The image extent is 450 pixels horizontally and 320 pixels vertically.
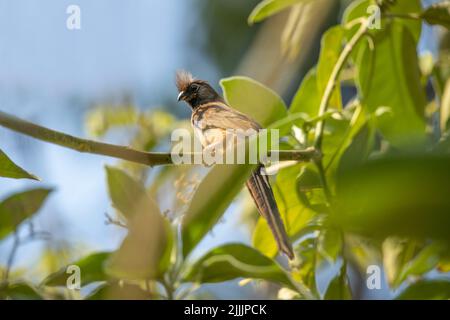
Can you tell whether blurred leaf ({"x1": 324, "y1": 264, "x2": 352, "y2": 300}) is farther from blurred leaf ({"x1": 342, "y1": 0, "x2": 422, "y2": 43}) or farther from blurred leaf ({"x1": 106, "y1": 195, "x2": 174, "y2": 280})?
blurred leaf ({"x1": 342, "y1": 0, "x2": 422, "y2": 43})

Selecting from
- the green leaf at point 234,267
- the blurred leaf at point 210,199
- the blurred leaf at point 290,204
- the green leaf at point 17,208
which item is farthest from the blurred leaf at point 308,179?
the green leaf at point 17,208

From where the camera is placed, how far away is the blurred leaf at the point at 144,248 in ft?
3.22

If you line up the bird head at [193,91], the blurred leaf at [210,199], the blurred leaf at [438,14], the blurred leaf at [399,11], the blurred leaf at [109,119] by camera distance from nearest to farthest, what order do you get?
the blurred leaf at [210,199] < the blurred leaf at [438,14] < the blurred leaf at [399,11] < the blurred leaf at [109,119] < the bird head at [193,91]

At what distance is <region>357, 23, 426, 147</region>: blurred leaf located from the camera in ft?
5.88

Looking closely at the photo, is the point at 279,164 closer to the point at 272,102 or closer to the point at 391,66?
the point at 272,102

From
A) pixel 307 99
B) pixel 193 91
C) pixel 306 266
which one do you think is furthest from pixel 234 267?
pixel 193 91

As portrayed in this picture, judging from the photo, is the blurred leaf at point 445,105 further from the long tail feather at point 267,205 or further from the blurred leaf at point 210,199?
the blurred leaf at point 210,199

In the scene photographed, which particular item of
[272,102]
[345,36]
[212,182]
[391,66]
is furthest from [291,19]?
[212,182]

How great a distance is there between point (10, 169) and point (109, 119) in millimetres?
1375

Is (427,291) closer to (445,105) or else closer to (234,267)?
(234,267)

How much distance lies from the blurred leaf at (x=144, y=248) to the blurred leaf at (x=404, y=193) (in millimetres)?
671

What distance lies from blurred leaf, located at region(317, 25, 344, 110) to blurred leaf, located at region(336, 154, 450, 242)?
1448 mm

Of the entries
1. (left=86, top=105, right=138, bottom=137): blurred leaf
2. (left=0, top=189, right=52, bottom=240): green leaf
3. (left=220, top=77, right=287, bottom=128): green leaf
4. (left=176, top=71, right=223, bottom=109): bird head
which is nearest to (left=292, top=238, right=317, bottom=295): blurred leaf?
(left=220, top=77, right=287, bottom=128): green leaf

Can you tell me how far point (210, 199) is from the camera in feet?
2.92
